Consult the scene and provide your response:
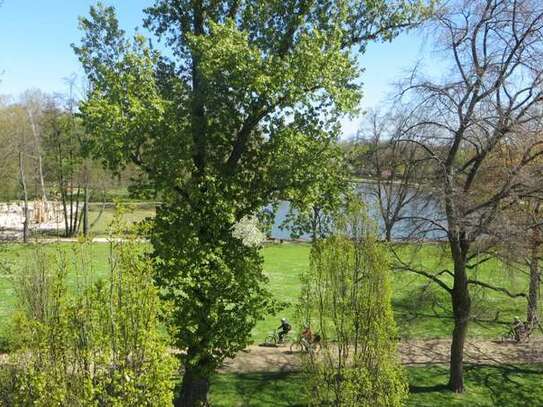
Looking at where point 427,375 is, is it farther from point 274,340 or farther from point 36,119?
point 36,119

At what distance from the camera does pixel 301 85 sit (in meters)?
11.3

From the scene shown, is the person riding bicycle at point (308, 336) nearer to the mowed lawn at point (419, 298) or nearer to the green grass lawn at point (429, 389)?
the green grass lawn at point (429, 389)

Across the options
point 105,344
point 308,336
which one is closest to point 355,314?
point 308,336

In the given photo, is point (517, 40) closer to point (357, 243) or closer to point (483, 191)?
point (483, 191)

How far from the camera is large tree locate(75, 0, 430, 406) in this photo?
11.1 meters

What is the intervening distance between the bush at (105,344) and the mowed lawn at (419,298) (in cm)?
791

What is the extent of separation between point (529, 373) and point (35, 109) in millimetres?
54908

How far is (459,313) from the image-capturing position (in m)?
16.4

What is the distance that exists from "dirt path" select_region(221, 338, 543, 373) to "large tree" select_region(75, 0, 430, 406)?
5.23 meters

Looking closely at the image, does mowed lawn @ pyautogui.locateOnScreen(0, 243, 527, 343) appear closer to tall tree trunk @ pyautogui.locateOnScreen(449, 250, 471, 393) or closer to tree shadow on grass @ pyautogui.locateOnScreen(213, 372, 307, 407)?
tall tree trunk @ pyautogui.locateOnScreen(449, 250, 471, 393)

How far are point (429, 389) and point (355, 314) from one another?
25.0ft

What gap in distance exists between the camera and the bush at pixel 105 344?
7.14 meters

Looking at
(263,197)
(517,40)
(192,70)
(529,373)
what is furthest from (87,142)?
(529,373)

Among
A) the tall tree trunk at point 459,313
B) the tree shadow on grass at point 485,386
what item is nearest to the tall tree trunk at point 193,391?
the tree shadow on grass at point 485,386
